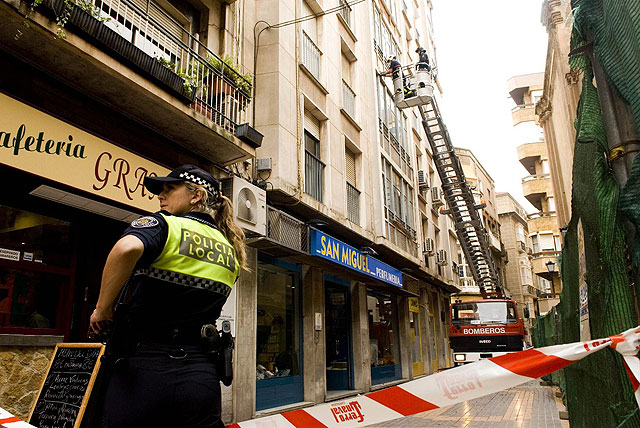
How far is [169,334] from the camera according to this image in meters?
2.09

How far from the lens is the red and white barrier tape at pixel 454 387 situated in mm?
2201

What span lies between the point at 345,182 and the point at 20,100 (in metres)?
9.19

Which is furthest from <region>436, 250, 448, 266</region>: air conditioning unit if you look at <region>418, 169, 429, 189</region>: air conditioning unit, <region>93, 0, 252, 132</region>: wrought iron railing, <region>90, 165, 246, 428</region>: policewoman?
<region>90, 165, 246, 428</region>: policewoman

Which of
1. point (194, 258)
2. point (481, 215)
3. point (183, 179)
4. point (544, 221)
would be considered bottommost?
point (194, 258)

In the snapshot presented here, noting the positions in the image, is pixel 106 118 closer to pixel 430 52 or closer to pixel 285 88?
pixel 285 88

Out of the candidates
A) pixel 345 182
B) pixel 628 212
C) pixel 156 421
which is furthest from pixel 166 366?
pixel 345 182

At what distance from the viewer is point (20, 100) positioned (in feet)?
17.9

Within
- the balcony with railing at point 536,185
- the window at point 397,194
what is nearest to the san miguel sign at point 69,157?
the window at point 397,194

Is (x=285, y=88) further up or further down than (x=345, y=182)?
further up

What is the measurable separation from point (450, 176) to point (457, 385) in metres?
22.9

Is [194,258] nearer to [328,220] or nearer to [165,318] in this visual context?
[165,318]

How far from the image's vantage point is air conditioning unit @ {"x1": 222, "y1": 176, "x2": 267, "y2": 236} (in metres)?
8.68

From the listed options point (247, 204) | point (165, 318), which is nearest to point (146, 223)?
point (165, 318)

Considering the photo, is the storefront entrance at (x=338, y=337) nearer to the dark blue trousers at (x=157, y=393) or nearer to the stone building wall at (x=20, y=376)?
the stone building wall at (x=20, y=376)
